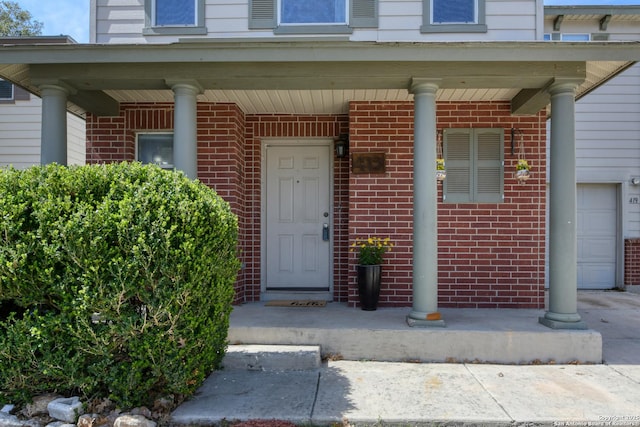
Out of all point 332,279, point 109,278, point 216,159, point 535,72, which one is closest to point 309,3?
point 216,159

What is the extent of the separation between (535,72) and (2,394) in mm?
5415

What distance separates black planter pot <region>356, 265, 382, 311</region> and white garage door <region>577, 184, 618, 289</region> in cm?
547

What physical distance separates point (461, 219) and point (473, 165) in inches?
27.7

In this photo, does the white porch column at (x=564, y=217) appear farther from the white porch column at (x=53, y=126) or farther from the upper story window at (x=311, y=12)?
the white porch column at (x=53, y=126)

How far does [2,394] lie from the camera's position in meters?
3.36

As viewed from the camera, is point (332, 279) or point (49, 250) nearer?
point (49, 250)

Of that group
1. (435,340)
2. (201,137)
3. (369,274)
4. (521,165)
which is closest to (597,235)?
(521,165)

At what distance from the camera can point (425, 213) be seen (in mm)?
4738

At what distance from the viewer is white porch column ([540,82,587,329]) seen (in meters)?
4.67

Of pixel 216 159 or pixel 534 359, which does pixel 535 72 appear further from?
pixel 216 159

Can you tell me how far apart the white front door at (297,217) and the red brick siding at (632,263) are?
6.17m

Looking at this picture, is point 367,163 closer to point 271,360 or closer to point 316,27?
point 316,27

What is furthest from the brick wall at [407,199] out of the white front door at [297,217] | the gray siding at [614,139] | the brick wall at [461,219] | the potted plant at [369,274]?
the gray siding at [614,139]

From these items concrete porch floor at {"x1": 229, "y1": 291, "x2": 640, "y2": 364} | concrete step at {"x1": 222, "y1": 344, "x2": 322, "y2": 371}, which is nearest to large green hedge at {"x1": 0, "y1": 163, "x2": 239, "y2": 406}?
concrete step at {"x1": 222, "y1": 344, "x2": 322, "y2": 371}
